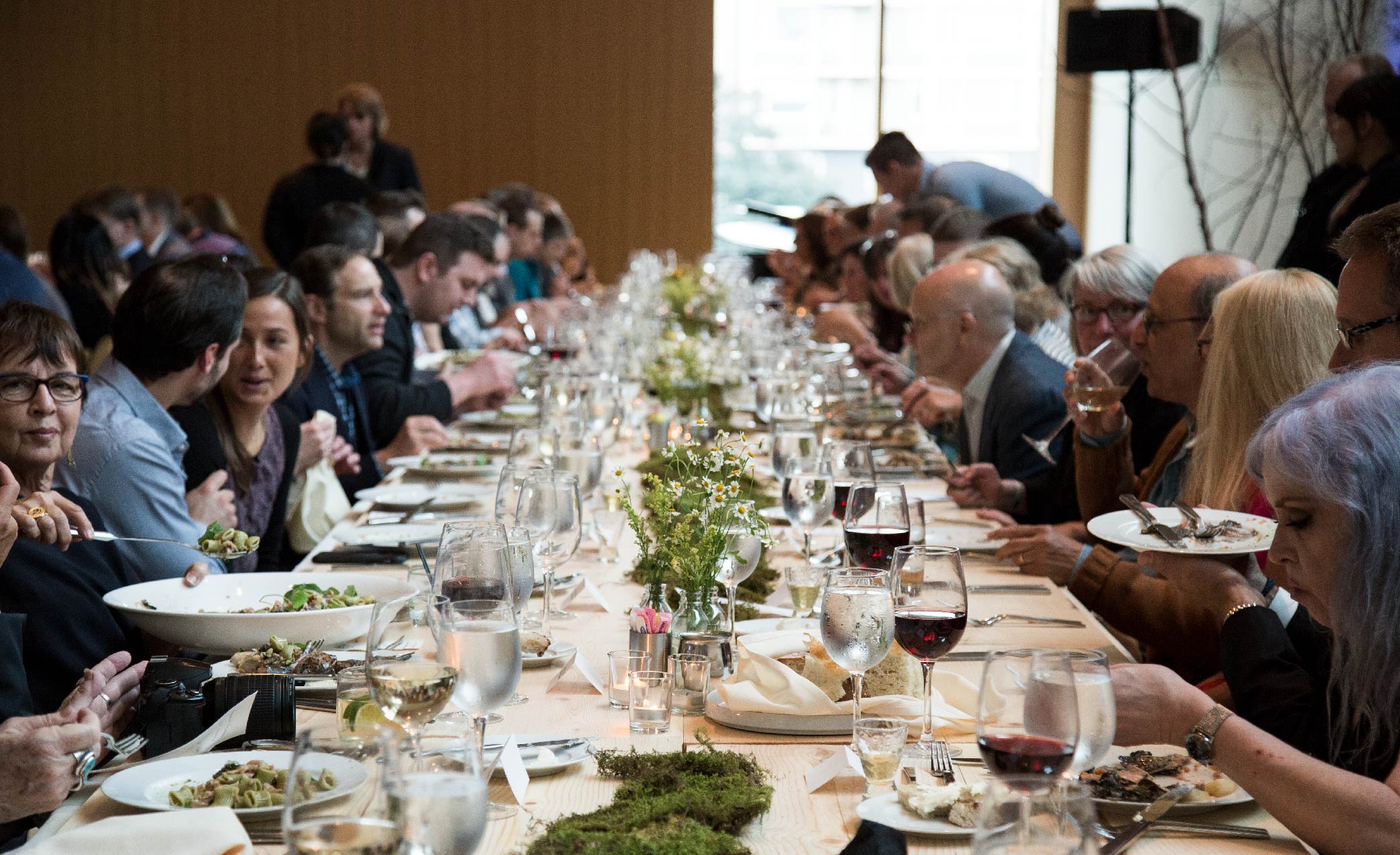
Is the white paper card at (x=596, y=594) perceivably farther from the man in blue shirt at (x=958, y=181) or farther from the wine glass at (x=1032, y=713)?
the man in blue shirt at (x=958, y=181)

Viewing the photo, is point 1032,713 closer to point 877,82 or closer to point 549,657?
point 549,657

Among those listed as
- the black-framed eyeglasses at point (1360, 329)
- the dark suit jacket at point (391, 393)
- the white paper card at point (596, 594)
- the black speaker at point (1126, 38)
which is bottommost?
the dark suit jacket at point (391, 393)

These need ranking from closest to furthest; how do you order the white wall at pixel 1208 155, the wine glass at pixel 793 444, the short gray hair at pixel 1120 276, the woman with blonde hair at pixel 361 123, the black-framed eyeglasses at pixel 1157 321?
the wine glass at pixel 793 444 → the black-framed eyeglasses at pixel 1157 321 → the short gray hair at pixel 1120 276 → the white wall at pixel 1208 155 → the woman with blonde hair at pixel 361 123

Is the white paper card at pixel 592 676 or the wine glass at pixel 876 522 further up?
the wine glass at pixel 876 522

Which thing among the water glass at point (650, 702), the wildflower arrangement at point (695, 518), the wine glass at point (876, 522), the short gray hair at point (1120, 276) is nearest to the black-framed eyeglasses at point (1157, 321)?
the short gray hair at point (1120, 276)

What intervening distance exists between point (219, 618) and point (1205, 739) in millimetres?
1089

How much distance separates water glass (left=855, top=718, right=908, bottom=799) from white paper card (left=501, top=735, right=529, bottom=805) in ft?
1.00

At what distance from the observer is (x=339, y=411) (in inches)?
158

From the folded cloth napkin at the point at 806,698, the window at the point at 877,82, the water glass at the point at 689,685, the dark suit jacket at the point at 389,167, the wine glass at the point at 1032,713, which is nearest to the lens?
the wine glass at the point at 1032,713

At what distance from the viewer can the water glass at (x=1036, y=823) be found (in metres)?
0.86

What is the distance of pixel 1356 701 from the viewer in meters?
1.40

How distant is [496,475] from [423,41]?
8731 mm

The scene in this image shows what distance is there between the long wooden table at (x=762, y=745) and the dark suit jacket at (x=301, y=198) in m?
6.04

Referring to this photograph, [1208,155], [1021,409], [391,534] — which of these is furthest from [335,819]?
[1208,155]
